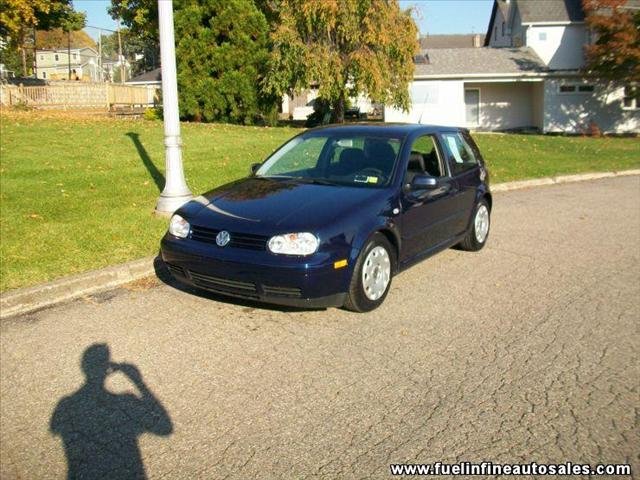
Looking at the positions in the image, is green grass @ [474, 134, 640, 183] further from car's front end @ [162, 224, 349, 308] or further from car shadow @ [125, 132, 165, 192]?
car's front end @ [162, 224, 349, 308]

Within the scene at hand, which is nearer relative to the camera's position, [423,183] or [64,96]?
[423,183]

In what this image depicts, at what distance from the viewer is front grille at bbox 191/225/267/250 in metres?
4.96

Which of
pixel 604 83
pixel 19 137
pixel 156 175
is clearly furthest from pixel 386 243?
pixel 604 83

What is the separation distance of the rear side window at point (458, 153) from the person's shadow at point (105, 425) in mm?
4163

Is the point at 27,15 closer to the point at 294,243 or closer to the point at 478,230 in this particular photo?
the point at 478,230

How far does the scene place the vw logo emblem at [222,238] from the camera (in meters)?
5.10

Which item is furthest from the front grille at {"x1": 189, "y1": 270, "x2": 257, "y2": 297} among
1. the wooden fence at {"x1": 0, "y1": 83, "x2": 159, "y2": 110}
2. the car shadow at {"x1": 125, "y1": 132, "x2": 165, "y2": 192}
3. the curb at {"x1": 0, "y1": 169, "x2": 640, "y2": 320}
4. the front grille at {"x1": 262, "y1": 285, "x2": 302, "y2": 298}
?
the wooden fence at {"x1": 0, "y1": 83, "x2": 159, "y2": 110}

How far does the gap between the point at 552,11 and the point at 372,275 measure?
28.7 meters

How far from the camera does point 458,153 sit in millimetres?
7172

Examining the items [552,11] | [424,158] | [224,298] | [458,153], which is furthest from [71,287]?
[552,11]

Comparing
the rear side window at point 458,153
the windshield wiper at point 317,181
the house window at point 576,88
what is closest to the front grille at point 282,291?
the windshield wiper at point 317,181

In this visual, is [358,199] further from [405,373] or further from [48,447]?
[48,447]

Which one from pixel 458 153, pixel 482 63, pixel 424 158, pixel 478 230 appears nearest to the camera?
pixel 424 158

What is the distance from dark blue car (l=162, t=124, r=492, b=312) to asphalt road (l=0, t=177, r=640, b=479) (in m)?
0.37
